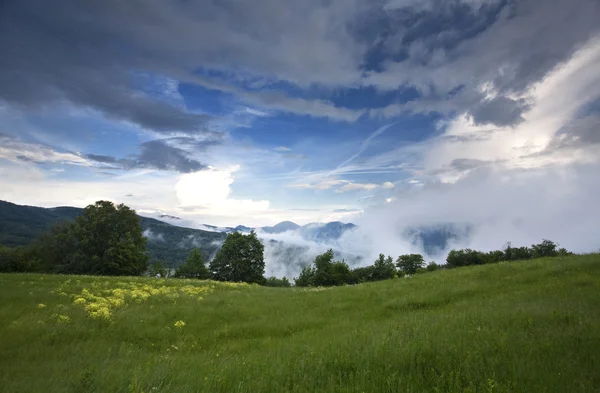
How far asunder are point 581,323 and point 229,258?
69165 mm

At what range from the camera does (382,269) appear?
81.1 metres

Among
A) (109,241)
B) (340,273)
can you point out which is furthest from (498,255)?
(109,241)

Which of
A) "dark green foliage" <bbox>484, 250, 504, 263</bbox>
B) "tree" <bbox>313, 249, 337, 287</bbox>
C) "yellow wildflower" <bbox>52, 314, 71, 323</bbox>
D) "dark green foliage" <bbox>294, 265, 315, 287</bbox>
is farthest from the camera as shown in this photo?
"dark green foliage" <bbox>294, 265, 315, 287</bbox>

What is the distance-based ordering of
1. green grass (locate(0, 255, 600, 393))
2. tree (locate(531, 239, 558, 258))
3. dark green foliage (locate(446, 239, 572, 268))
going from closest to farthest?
1. green grass (locate(0, 255, 600, 393))
2. tree (locate(531, 239, 558, 258))
3. dark green foliage (locate(446, 239, 572, 268))

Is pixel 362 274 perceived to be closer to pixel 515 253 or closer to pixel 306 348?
pixel 515 253

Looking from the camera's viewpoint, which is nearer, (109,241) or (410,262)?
(109,241)

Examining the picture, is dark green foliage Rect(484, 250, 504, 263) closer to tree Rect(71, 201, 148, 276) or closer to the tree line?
the tree line

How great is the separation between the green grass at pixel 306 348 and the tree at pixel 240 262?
54.5 m

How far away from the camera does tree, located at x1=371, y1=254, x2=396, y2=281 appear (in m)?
80.1

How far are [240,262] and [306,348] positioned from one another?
6468 cm

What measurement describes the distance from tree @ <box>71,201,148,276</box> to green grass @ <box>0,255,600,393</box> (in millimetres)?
40072

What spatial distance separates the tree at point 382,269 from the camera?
263 ft

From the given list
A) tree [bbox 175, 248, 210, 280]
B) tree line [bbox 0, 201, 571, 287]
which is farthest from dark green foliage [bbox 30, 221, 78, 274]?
tree [bbox 175, 248, 210, 280]

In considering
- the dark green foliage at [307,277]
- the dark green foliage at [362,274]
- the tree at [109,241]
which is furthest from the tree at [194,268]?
the dark green foliage at [362,274]
